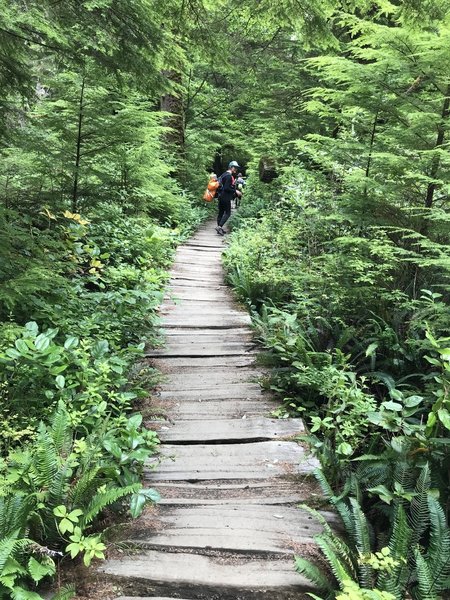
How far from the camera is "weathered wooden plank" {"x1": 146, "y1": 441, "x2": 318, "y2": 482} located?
11.8 feet

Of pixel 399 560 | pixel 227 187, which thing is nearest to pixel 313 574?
pixel 399 560

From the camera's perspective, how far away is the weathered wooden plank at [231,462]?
3604 millimetres

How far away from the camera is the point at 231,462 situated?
Answer: 3.77 m

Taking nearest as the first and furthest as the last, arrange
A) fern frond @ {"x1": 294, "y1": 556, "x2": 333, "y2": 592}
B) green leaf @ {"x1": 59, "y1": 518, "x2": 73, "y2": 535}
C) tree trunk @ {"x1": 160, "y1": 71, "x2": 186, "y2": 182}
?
green leaf @ {"x1": 59, "y1": 518, "x2": 73, "y2": 535} → fern frond @ {"x1": 294, "y1": 556, "x2": 333, "y2": 592} → tree trunk @ {"x1": 160, "y1": 71, "x2": 186, "y2": 182}

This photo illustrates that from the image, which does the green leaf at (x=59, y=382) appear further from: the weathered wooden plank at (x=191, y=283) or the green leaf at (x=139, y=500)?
the weathered wooden plank at (x=191, y=283)

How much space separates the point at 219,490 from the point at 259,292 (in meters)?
4.49

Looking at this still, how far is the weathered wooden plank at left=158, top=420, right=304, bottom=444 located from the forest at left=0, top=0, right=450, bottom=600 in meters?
0.21

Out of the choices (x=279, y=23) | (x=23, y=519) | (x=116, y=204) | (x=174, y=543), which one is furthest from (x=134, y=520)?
(x=116, y=204)

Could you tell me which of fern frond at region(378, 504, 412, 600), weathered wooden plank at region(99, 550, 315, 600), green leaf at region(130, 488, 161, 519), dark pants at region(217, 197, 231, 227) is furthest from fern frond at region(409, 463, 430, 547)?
dark pants at region(217, 197, 231, 227)

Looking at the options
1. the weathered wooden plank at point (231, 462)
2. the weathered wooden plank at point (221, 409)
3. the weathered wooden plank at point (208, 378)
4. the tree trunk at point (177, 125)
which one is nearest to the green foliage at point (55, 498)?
the weathered wooden plank at point (231, 462)

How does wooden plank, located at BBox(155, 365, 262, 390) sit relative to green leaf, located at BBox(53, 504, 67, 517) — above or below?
below

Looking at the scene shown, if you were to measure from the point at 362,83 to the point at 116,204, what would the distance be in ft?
16.6

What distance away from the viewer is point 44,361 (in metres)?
3.45

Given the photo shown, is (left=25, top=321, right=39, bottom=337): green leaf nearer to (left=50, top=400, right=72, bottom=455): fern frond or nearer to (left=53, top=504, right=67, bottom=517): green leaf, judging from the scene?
(left=50, top=400, right=72, bottom=455): fern frond
